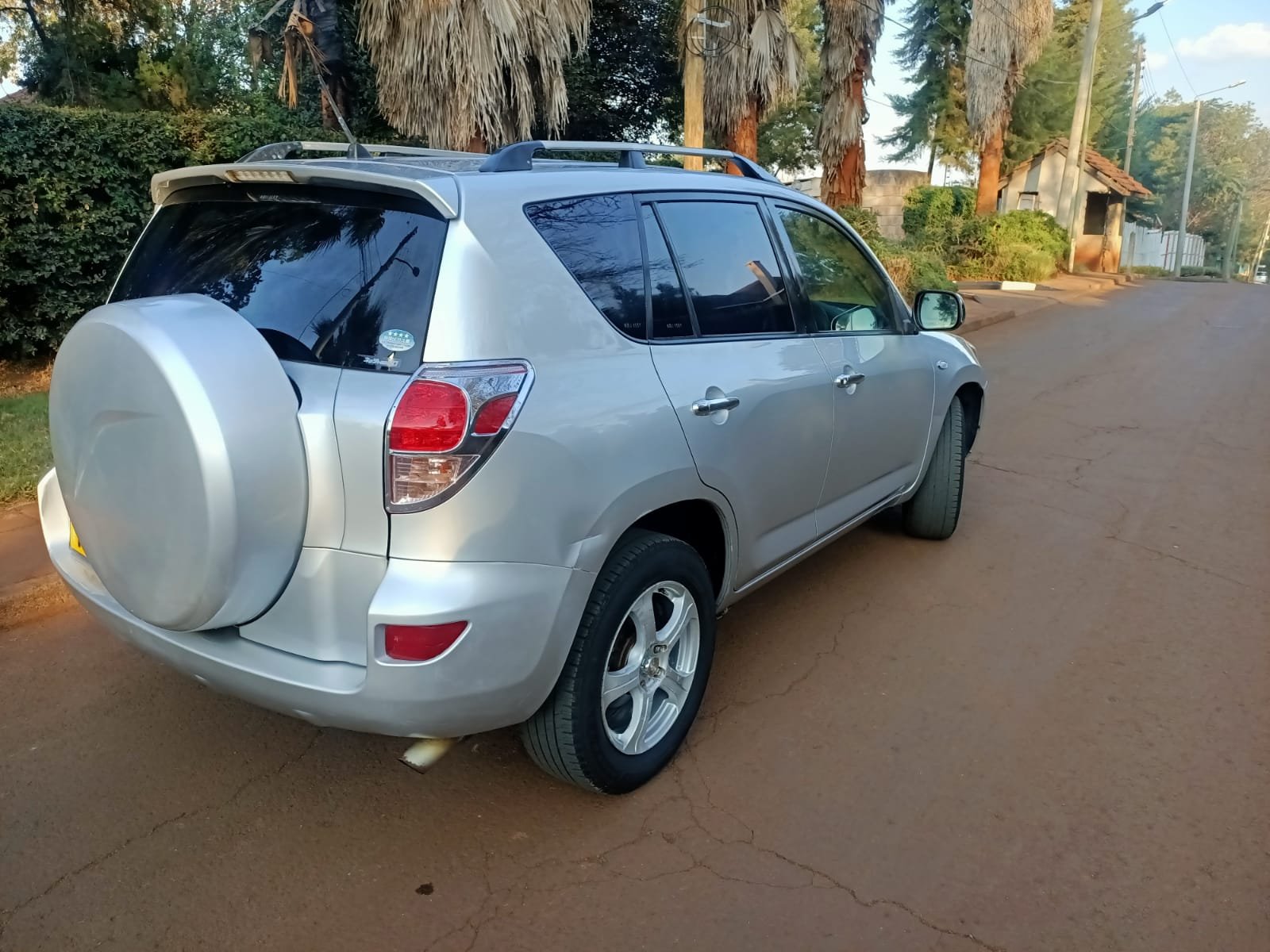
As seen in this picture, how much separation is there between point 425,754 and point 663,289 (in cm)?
171

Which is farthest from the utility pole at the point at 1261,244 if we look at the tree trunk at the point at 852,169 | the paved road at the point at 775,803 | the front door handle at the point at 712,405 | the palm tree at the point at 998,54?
the front door handle at the point at 712,405

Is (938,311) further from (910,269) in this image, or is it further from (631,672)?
(910,269)

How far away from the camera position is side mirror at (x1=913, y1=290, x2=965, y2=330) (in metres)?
4.72

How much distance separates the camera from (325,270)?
102 inches

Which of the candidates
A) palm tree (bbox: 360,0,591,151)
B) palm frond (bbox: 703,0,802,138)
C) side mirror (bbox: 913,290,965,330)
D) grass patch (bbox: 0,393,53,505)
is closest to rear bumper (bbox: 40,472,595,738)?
side mirror (bbox: 913,290,965,330)

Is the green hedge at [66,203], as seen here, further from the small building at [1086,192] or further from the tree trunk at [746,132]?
the small building at [1086,192]

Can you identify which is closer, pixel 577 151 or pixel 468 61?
pixel 577 151

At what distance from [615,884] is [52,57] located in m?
14.7

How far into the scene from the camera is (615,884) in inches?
104

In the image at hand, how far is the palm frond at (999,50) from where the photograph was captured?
23188 millimetres

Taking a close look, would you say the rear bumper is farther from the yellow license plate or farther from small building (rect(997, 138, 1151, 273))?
small building (rect(997, 138, 1151, 273))

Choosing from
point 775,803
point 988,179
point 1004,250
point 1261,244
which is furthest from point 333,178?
point 1261,244

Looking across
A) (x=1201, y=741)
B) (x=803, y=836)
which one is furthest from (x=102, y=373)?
(x=1201, y=741)

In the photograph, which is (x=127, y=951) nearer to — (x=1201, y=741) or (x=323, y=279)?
(x=323, y=279)
